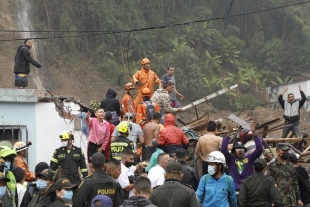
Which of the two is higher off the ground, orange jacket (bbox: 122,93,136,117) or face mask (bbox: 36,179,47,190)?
orange jacket (bbox: 122,93,136,117)

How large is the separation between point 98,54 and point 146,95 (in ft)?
112

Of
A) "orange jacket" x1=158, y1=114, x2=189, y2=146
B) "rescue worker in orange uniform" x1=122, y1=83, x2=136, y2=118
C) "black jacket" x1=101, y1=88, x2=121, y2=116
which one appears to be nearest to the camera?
"orange jacket" x1=158, y1=114, x2=189, y2=146

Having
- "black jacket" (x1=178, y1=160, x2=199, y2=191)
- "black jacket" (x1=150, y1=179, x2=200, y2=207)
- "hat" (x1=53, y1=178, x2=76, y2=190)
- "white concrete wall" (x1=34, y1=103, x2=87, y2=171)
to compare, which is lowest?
"black jacket" (x1=150, y1=179, x2=200, y2=207)

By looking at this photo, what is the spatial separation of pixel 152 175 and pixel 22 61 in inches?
306

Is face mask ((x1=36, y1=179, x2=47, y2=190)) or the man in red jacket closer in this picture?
face mask ((x1=36, y1=179, x2=47, y2=190))

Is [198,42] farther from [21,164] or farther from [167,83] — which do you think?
[21,164]

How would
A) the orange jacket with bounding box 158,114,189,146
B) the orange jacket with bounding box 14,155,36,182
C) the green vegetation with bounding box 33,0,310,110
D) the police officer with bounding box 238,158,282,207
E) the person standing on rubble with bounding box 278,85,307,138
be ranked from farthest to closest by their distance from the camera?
1. the green vegetation with bounding box 33,0,310,110
2. the person standing on rubble with bounding box 278,85,307,138
3. the orange jacket with bounding box 158,114,189,146
4. the orange jacket with bounding box 14,155,36,182
5. the police officer with bounding box 238,158,282,207

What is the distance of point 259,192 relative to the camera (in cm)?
1211

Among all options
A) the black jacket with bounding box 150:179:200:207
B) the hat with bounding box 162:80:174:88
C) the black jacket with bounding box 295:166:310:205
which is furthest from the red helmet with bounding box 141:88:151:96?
the black jacket with bounding box 150:179:200:207

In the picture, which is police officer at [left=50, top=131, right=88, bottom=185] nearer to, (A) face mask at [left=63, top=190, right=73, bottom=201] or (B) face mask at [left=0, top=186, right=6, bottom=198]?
(B) face mask at [left=0, top=186, right=6, bottom=198]

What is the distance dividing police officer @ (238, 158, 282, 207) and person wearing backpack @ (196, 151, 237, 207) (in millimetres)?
455

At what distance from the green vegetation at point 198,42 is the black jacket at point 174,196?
39193 millimetres

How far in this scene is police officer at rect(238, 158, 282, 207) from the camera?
A: 1211cm

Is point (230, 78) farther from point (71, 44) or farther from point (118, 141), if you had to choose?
point (118, 141)
